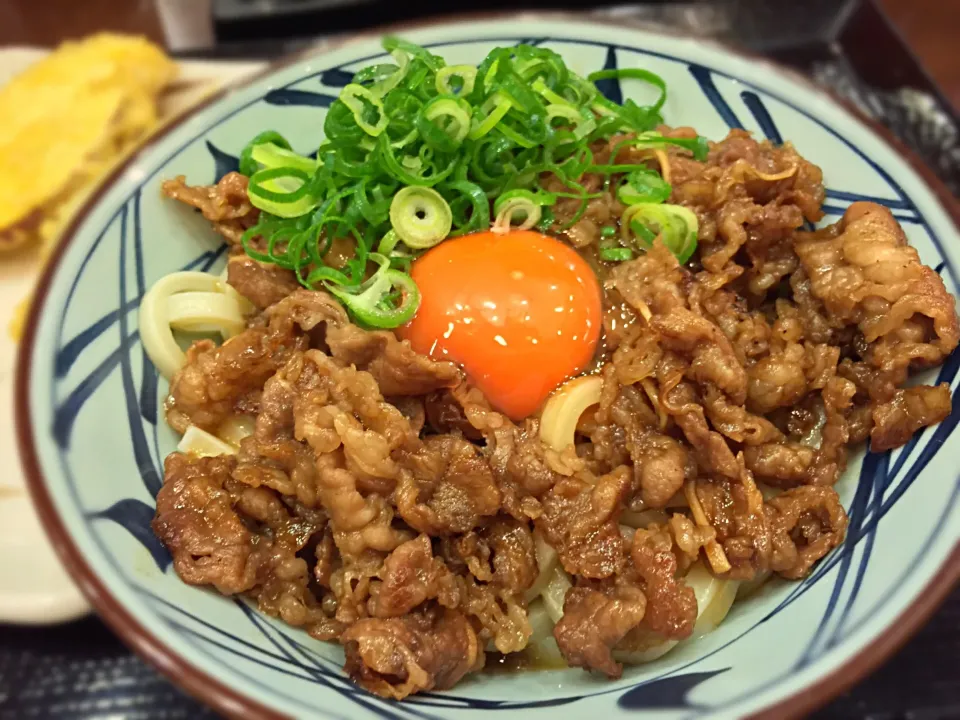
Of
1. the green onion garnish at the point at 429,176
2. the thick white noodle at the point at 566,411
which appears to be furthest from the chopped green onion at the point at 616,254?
the thick white noodle at the point at 566,411

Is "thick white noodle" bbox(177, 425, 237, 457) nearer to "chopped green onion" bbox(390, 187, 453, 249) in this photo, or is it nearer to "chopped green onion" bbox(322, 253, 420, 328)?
"chopped green onion" bbox(322, 253, 420, 328)

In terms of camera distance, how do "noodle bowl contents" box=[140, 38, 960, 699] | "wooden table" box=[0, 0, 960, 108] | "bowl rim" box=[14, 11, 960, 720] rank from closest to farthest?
"bowl rim" box=[14, 11, 960, 720] → "noodle bowl contents" box=[140, 38, 960, 699] → "wooden table" box=[0, 0, 960, 108]

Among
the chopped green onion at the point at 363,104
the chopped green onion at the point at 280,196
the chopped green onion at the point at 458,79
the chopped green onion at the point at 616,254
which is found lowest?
the chopped green onion at the point at 280,196

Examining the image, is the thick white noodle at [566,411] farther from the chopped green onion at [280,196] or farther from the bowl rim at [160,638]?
the chopped green onion at [280,196]

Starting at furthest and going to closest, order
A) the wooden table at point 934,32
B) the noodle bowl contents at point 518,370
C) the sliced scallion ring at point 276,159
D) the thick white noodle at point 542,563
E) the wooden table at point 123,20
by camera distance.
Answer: the wooden table at point 123,20, the wooden table at point 934,32, the sliced scallion ring at point 276,159, the thick white noodle at point 542,563, the noodle bowl contents at point 518,370

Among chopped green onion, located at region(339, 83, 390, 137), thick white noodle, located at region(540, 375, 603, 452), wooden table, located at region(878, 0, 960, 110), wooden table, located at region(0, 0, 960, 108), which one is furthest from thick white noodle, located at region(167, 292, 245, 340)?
wooden table, located at region(878, 0, 960, 110)

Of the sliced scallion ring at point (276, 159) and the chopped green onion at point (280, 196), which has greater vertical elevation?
the sliced scallion ring at point (276, 159)

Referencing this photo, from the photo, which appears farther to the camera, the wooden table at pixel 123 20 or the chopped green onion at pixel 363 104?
the wooden table at pixel 123 20

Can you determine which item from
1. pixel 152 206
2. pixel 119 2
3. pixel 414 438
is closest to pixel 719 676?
pixel 414 438
